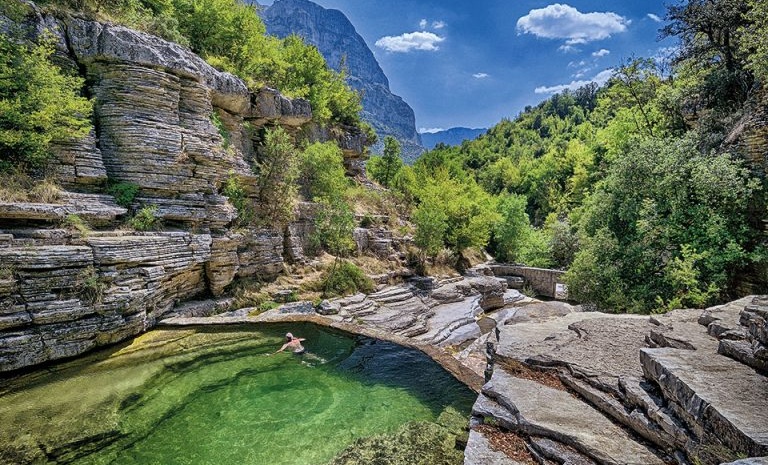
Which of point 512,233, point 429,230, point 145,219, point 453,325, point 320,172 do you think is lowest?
point 453,325

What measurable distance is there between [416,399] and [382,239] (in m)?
18.4

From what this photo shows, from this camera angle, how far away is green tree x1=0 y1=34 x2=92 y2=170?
10.8 metres

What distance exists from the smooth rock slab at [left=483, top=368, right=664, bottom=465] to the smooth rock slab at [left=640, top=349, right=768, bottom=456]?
97cm

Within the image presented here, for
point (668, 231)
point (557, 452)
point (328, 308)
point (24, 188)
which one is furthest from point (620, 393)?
point (24, 188)

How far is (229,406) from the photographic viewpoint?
332 inches

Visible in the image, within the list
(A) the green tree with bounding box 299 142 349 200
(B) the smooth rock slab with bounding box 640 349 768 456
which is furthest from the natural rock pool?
(A) the green tree with bounding box 299 142 349 200

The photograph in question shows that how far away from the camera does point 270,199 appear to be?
20781mm

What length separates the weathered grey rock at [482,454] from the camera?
545 cm

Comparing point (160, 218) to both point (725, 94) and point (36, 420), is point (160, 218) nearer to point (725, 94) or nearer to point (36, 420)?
point (36, 420)

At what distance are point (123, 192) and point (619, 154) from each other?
2707 centimetres

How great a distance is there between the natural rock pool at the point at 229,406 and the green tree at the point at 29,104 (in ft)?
24.0

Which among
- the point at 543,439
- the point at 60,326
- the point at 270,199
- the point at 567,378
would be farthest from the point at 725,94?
the point at 60,326

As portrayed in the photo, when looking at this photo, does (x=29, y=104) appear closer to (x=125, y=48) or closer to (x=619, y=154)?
(x=125, y=48)

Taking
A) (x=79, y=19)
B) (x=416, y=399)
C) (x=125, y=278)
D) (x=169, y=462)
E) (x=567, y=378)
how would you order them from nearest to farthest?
(x=169, y=462) < (x=567, y=378) < (x=416, y=399) < (x=125, y=278) < (x=79, y=19)
